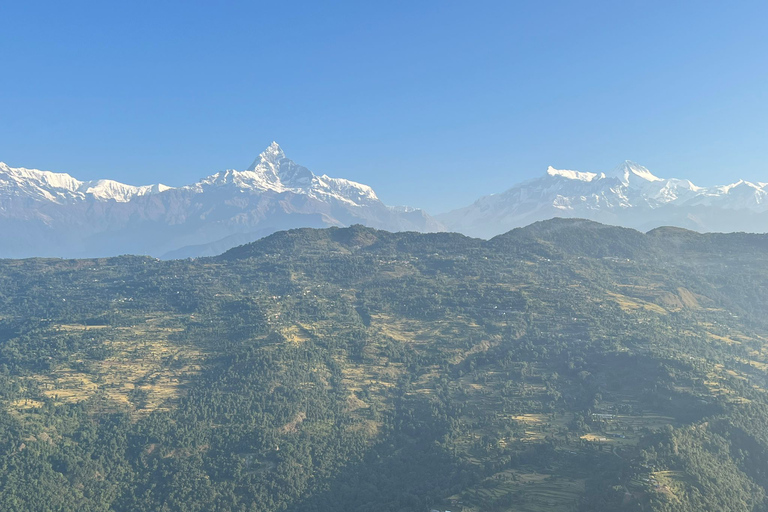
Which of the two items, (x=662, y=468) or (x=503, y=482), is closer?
(x=662, y=468)

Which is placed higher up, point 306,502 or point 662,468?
point 662,468

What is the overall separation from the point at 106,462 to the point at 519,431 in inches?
4780

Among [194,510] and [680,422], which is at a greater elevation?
[680,422]

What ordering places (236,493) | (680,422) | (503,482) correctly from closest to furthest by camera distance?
1. (503,482)
2. (236,493)
3. (680,422)

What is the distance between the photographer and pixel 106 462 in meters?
185

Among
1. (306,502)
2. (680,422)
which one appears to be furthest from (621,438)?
(306,502)

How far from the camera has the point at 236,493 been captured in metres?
174

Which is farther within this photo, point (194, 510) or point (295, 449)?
point (295, 449)

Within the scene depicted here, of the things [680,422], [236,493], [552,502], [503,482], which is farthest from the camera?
[680,422]

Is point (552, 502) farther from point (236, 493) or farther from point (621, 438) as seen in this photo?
point (236, 493)

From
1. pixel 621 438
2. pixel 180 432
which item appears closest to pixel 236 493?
pixel 180 432

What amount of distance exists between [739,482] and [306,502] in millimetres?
110818

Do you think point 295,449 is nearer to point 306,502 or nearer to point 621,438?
point 306,502

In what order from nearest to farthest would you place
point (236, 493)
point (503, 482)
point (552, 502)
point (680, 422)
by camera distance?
point (552, 502) < point (503, 482) < point (236, 493) < point (680, 422)
